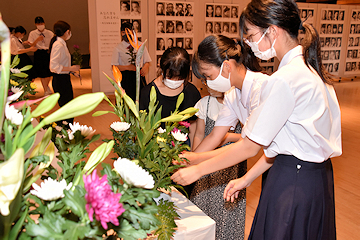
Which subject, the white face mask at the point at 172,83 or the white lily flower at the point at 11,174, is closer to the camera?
the white lily flower at the point at 11,174

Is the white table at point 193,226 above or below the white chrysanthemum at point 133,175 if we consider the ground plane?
below

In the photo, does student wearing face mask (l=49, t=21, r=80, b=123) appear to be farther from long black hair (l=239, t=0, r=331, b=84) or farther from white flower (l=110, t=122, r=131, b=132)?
long black hair (l=239, t=0, r=331, b=84)

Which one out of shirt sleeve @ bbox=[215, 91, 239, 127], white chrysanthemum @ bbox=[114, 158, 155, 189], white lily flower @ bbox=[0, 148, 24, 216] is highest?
white lily flower @ bbox=[0, 148, 24, 216]

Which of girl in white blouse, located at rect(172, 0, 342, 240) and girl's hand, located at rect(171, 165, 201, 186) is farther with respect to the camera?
girl's hand, located at rect(171, 165, 201, 186)

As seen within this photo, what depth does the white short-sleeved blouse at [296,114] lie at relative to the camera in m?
1.13

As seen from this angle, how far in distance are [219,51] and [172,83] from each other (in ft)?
2.11

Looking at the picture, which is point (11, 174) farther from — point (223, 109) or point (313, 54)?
point (223, 109)

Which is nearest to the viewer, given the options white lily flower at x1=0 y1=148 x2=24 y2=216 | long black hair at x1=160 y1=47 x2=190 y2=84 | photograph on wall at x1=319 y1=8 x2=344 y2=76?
white lily flower at x1=0 y1=148 x2=24 y2=216

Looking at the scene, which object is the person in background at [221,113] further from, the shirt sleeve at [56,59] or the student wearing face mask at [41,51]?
the student wearing face mask at [41,51]

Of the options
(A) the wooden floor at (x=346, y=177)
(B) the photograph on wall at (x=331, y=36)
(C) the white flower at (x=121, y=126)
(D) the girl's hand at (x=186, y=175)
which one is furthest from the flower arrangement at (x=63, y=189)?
(B) the photograph on wall at (x=331, y=36)

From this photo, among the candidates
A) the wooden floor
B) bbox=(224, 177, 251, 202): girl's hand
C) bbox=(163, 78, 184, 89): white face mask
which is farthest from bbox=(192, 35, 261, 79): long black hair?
the wooden floor

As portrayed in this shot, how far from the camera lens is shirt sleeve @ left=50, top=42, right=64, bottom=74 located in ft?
13.6

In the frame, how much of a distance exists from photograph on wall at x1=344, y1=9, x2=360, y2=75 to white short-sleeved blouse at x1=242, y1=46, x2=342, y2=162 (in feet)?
34.4

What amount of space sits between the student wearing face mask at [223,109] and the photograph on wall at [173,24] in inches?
223
